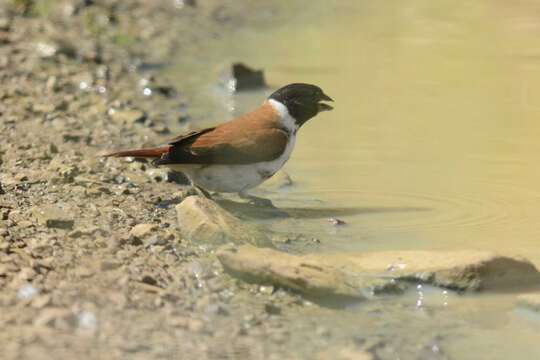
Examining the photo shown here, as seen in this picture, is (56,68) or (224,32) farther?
(224,32)

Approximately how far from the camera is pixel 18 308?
5.37 metres

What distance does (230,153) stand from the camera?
7770 millimetres

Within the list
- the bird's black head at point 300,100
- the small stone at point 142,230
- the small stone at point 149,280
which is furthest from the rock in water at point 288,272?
the bird's black head at point 300,100

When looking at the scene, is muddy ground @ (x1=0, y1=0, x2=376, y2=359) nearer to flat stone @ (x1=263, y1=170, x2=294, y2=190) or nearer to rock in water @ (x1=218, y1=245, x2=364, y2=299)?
rock in water @ (x1=218, y1=245, x2=364, y2=299)

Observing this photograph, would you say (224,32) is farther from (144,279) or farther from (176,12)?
(144,279)

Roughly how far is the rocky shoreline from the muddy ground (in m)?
0.01

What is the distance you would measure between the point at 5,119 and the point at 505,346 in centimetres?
566

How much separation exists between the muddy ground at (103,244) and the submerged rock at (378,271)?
0.11 metres

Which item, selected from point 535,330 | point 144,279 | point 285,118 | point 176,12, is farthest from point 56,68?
point 535,330

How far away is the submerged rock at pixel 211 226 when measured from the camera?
670 cm

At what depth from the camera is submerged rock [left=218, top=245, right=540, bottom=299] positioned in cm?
595

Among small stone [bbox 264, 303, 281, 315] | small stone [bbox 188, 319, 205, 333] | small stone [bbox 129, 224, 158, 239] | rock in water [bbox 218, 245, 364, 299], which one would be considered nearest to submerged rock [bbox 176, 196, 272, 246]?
small stone [bbox 129, 224, 158, 239]

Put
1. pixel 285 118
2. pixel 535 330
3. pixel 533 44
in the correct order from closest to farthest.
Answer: pixel 535 330, pixel 285 118, pixel 533 44

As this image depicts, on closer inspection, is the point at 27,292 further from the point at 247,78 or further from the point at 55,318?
the point at 247,78
